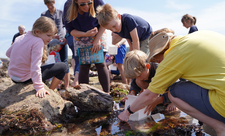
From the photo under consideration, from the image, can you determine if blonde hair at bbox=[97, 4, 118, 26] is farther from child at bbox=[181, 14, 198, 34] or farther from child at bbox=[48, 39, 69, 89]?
child at bbox=[181, 14, 198, 34]

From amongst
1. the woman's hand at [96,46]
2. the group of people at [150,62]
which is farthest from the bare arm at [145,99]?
the woman's hand at [96,46]

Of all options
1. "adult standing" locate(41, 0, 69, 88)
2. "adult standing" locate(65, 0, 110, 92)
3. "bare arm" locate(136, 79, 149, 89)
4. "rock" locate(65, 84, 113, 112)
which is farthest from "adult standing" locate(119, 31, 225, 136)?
"adult standing" locate(41, 0, 69, 88)

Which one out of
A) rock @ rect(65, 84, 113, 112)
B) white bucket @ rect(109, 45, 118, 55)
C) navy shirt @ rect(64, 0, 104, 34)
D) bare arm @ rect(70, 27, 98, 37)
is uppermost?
navy shirt @ rect(64, 0, 104, 34)

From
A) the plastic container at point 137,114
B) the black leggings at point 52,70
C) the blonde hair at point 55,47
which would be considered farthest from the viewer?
the blonde hair at point 55,47

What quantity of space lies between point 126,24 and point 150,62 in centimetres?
113

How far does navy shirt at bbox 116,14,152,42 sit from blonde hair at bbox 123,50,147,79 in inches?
42.9

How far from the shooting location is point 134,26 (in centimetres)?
351

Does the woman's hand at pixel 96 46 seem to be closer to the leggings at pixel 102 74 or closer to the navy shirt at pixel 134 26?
the leggings at pixel 102 74

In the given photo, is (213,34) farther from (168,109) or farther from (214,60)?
(168,109)

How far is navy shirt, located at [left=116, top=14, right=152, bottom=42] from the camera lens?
11.5 feet

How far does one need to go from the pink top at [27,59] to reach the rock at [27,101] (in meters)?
0.16

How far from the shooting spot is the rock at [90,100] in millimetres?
3393

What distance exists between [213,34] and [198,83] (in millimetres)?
556

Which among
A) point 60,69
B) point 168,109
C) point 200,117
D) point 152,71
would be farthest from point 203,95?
point 60,69
